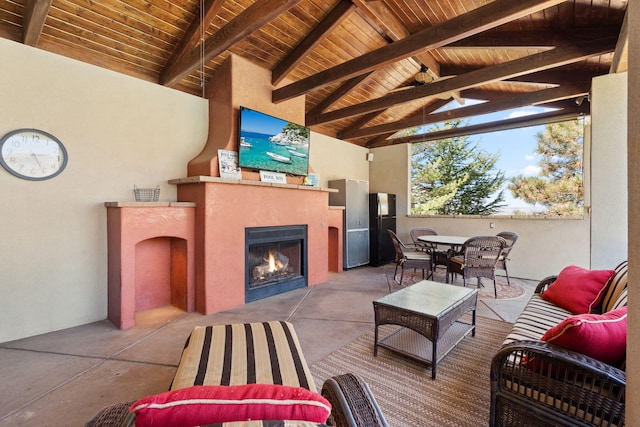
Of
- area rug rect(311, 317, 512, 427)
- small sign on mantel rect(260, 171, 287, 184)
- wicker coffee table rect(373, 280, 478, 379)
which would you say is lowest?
area rug rect(311, 317, 512, 427)

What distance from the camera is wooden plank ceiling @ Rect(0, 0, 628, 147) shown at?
9.46 feet

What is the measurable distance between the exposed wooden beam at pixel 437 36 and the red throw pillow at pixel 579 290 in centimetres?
231

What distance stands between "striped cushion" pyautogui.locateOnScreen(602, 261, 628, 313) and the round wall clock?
497 centimetres

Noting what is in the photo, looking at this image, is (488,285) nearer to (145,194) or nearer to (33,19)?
(145,194)

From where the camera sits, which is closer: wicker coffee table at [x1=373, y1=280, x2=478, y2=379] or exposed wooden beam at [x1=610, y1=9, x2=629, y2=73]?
wicker coffee table at [x1=373, y1=280, x2=478, y2=379]

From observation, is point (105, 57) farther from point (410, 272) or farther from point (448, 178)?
point (448, 178)

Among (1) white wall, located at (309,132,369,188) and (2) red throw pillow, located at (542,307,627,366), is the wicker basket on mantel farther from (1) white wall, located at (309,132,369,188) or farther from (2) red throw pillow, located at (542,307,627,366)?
(2) red throw pillow, located at (542,307,627,366)

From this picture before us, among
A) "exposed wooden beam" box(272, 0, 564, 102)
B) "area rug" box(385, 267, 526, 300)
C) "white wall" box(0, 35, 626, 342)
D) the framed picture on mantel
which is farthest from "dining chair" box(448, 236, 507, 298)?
the framed picture on mantel

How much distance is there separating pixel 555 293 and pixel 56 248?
16.2 ft

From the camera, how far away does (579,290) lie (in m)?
2.37

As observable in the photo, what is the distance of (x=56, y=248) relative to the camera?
2.99 meters

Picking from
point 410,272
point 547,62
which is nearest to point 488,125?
point 547,62

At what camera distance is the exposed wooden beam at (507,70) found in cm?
318

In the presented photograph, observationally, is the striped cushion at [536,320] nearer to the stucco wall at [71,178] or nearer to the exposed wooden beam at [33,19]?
the stucco wall at [71,178]
